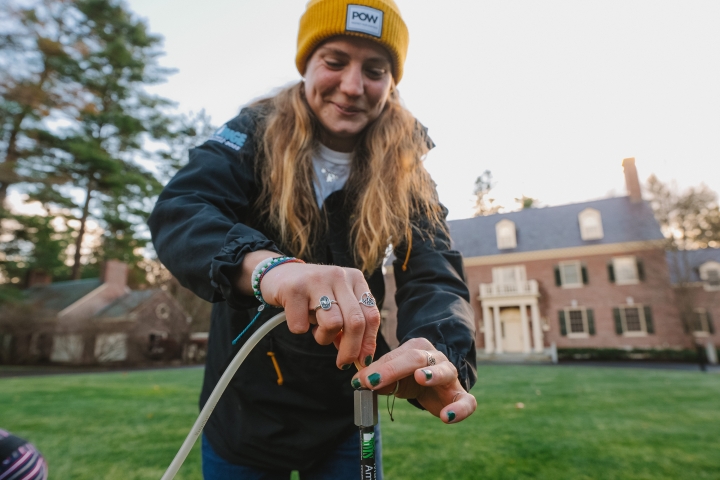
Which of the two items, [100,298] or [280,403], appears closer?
[280,403]

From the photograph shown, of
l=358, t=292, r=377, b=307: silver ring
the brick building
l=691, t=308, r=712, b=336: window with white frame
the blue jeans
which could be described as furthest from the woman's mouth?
Answer: l=691, t=308, r=712, b=336: window with white frame

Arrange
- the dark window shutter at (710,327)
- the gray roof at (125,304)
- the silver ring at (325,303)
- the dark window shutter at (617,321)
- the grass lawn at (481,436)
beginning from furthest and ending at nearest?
the gray roof at (125,304), the dark window shutter at (617,321), the dark window shutter at (710,327), the grass lawn at (481,436), the silver ring at (325,303)

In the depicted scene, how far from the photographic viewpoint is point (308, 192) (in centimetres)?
154

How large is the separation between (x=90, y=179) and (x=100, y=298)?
A: 8.94 m

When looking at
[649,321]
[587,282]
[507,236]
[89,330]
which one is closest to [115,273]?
[89,330]

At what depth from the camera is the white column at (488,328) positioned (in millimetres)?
24945

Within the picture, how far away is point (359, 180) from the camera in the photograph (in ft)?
5.45

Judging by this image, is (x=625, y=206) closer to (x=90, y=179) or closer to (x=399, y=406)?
(x=399, y=406)

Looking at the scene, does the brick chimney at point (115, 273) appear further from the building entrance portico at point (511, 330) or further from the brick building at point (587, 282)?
the building entrance portico at point (511, 330)

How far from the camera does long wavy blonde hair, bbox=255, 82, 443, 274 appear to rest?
1.48 metres

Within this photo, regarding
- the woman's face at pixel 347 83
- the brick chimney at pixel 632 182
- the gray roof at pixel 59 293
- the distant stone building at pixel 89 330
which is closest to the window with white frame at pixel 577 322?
the brick chimney at pixel 632 182

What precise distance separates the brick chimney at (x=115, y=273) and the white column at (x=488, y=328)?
2307 cm

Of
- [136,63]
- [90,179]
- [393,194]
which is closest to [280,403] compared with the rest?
[393,194]

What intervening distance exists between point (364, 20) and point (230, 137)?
0.62 meters
